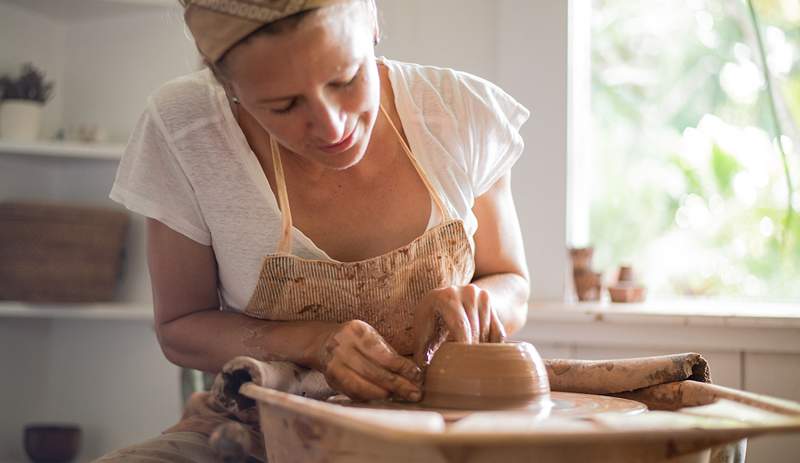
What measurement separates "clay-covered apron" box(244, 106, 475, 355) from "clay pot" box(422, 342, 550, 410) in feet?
0.84

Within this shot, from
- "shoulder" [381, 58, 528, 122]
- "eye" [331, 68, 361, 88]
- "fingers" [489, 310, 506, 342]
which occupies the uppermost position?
"shoulder" [381, 58, 528, 122]

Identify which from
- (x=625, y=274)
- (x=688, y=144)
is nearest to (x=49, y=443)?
(x=625, y=274)

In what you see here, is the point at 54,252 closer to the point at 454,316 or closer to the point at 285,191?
the point at 285,191

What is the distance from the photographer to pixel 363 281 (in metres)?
1.20

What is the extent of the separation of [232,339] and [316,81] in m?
0.43

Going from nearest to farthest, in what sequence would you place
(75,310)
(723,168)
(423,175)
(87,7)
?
(423,175)
(75,310)
(87,7)
(723,168)

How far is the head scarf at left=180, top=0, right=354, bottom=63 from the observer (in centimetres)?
96

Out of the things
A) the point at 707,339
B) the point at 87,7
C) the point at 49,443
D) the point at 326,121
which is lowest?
the point at 49,443

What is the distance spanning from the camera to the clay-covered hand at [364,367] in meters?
0.94

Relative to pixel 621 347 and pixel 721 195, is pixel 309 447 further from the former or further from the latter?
pixel 721 195

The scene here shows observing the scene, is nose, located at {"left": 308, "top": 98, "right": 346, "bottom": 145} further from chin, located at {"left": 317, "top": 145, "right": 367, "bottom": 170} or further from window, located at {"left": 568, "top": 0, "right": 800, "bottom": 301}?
window, located at {"left": 568, "top": 0, "right": 800, "bottom": 301}

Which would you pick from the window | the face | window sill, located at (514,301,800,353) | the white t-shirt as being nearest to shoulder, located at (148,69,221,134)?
the white t-shirt

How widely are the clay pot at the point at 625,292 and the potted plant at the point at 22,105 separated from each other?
176cm

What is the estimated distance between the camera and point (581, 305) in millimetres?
2102
